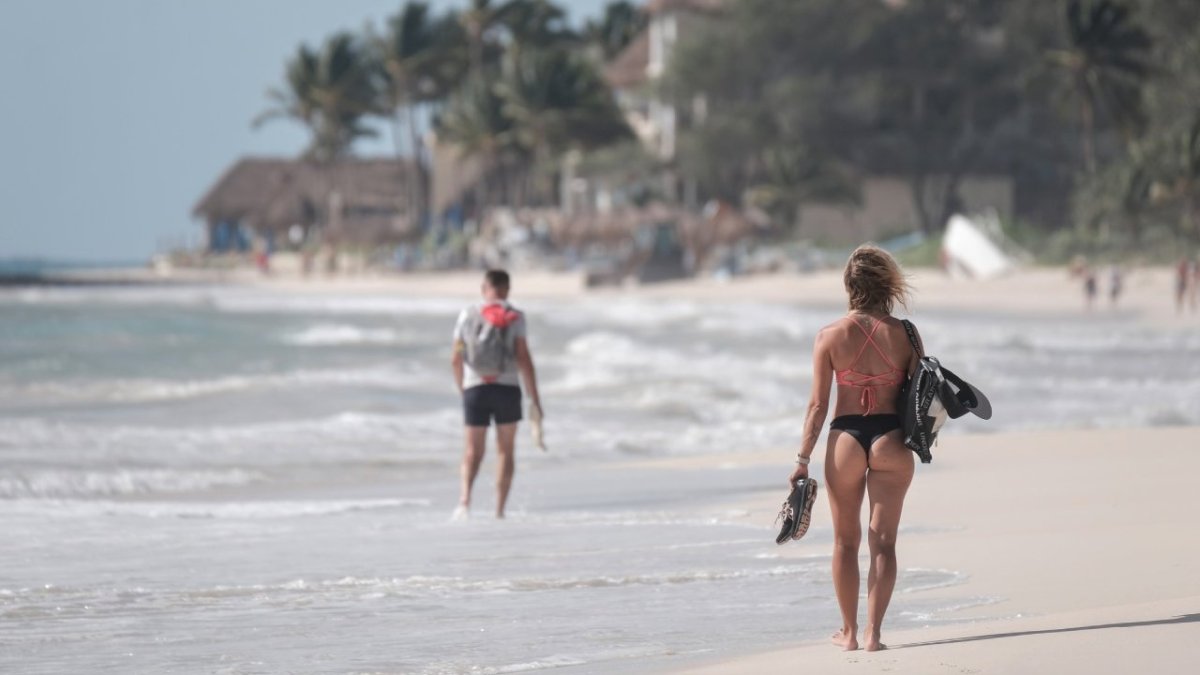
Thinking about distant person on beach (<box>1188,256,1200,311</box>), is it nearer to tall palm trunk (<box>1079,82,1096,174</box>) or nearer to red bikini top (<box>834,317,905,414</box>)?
tall palm trunk (<box>1079,82,1096,174</box>)

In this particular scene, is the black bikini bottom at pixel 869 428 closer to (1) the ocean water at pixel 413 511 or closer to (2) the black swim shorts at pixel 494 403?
(1) the ocean water at pixel 413 511

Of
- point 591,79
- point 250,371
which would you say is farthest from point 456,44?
point 250,371

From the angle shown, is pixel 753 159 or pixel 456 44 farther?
pixel 456 44

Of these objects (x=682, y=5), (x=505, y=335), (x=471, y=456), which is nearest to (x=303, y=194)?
(x=682, y=5)

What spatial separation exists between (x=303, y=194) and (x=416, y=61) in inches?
532

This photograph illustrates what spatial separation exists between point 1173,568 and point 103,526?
5.33 m

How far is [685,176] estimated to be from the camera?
183 ft

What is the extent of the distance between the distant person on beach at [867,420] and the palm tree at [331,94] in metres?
73.5

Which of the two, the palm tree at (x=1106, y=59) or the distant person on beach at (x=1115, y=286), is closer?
the distant person on beach at (x=1115, y=286)

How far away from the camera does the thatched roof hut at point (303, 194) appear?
82750mm

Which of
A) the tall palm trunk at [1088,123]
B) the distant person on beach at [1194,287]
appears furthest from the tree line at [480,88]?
the distant person on beach at [1194,287]

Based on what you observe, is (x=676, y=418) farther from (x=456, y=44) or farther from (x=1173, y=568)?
(x=456, y=44)

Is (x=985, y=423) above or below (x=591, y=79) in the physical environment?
below

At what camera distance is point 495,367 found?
9500mm
